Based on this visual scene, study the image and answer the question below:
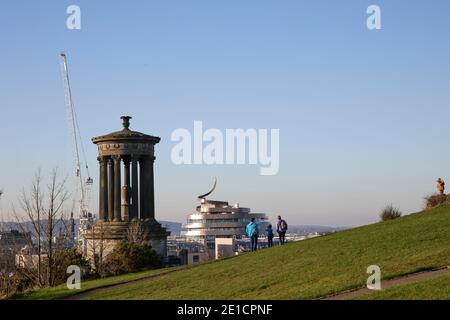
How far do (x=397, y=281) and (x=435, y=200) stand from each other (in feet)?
75.9

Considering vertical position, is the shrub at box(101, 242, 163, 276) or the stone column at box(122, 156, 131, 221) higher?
the stone column at box(122, 156, 131, 221)

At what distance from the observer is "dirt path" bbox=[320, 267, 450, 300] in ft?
62.7

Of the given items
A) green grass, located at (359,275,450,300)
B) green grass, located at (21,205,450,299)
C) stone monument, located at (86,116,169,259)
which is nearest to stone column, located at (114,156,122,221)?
stone monument, located at (86,116,169,259)

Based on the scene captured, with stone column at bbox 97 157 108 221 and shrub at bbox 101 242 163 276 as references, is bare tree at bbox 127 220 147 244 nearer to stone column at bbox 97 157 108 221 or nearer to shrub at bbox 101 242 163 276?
stone column at bbox 97 157 108 221

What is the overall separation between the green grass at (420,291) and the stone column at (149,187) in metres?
40.4

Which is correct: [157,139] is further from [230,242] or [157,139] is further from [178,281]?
[230,242]

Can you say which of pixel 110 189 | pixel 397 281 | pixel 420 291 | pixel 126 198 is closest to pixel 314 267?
pixel 397 281

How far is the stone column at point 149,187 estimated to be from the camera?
57.7m

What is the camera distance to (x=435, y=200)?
42.1 metres

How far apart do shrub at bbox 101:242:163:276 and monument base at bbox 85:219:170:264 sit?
6.61 meters

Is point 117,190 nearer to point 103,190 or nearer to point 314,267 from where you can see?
point 103,190

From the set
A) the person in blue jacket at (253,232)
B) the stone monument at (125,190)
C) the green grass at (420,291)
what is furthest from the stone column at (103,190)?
the green grass at (420,291)
